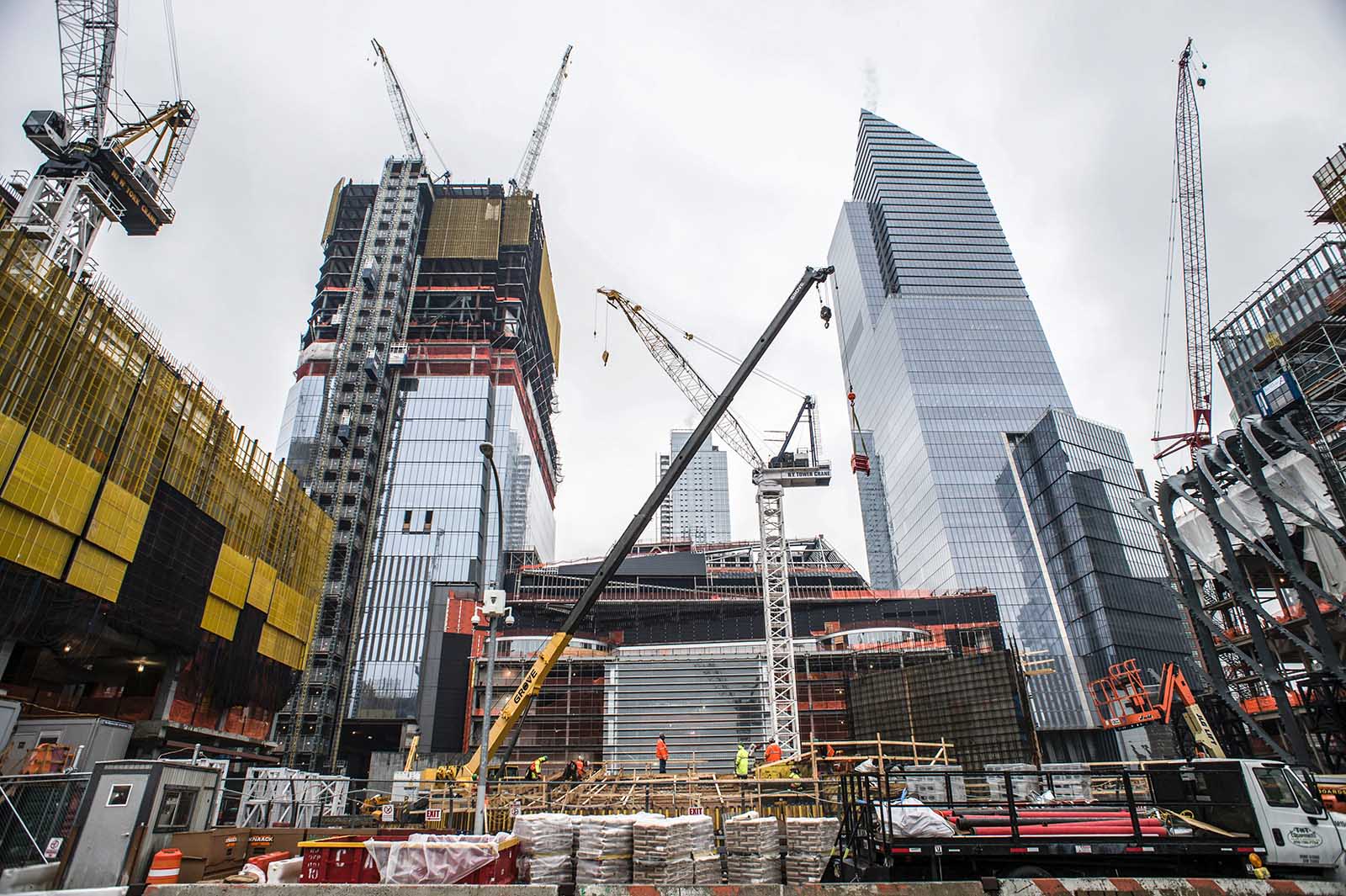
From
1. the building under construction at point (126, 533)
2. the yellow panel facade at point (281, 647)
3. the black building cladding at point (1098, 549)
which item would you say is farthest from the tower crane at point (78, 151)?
the black building cladding at point (1098, 549)

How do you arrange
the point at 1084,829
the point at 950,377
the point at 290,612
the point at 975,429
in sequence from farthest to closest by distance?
the point at 950,377, the point at 975,429, the point at 290,612, the point at 1084,829

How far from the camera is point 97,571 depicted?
25.9 m

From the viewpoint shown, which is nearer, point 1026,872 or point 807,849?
point 1026,872

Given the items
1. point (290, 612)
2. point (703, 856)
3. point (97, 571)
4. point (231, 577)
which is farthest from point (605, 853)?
point (290, 612)

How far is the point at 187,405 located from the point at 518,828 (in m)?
31.0

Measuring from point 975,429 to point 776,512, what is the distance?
219 ft

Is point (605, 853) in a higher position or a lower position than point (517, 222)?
lower

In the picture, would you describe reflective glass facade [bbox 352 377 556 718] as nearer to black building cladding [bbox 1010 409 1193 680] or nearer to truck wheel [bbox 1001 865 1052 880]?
truck wheel [bbox 1001 865 1052 880]

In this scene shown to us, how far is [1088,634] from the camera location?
273 feet

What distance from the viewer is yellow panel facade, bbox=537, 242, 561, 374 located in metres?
115

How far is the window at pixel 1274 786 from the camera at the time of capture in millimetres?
11305

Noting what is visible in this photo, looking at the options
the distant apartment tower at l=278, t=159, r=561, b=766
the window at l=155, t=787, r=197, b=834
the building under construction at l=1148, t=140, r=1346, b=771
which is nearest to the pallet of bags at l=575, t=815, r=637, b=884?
the window at l=155, t=787, r=197, b=834

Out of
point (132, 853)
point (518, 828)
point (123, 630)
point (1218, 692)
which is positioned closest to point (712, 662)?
point (1218, 692)

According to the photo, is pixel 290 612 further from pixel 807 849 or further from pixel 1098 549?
pixel 1098 549
